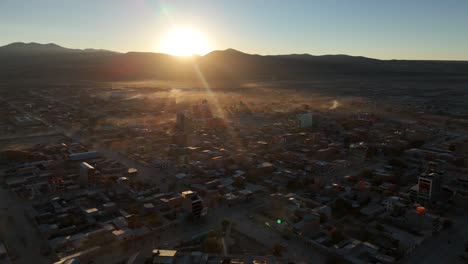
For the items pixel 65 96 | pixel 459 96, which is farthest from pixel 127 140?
pixel 459 96

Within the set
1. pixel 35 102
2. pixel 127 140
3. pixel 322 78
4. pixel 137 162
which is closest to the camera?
pixel 137 162

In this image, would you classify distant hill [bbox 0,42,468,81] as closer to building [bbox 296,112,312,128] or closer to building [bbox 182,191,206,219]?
building [bbox 296,112,312,128]

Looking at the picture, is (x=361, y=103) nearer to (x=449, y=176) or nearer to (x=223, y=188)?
(x=449, y=176)

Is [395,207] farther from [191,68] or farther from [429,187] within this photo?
[191,68]

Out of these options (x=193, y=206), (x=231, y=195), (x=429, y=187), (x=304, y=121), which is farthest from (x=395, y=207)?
(x=304, y=121)

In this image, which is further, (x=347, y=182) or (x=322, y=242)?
(x=347, y=182)

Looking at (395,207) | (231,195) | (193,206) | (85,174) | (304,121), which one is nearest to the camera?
(193,206)

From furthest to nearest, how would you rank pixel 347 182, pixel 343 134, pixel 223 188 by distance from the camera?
pixel 343 134 → pixel 347 182 → pixel 223 188

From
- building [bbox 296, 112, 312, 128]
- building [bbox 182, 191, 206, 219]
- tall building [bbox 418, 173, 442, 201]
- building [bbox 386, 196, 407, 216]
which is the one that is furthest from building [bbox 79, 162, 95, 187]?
building [bbox 296, 112, 312, 128]
